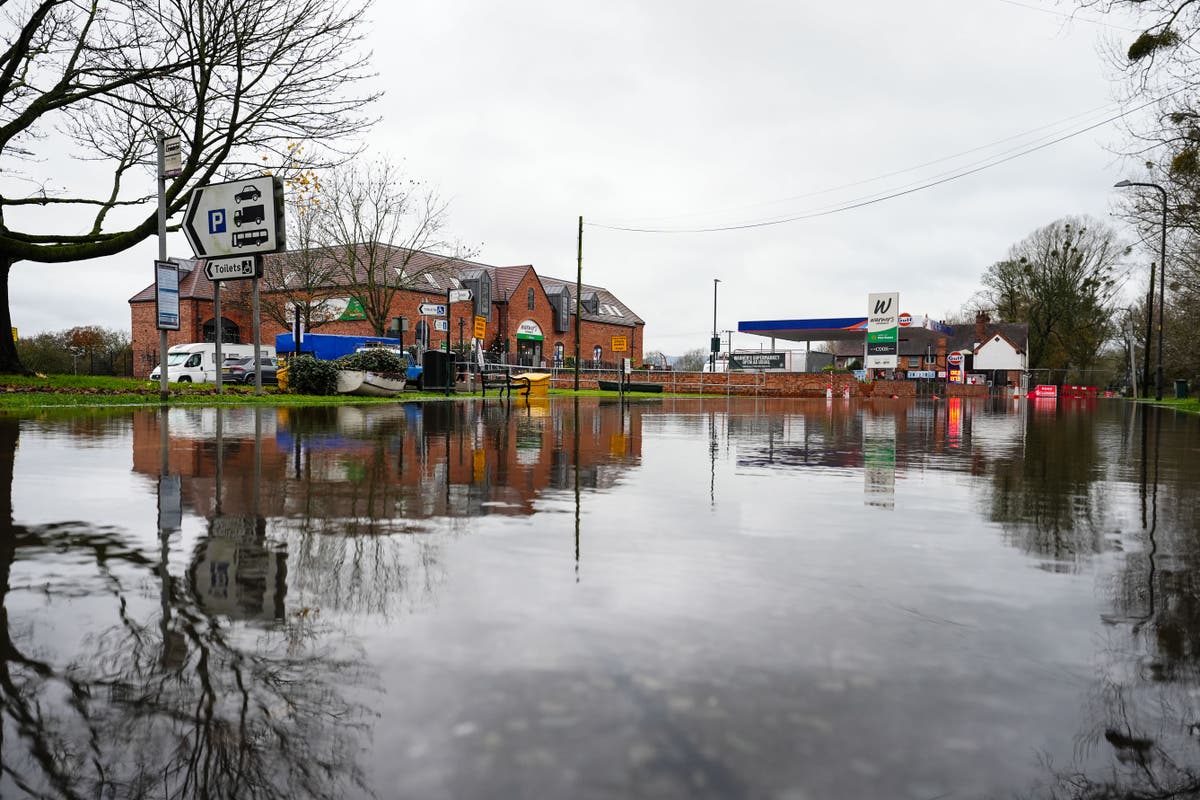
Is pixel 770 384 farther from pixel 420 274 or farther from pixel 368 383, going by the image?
pixel 368 383

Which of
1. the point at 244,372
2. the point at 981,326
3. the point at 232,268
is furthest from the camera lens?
the point at 981,326

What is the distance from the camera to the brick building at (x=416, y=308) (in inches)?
1975

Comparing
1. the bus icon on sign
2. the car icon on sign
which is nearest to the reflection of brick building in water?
the bus icon on sign

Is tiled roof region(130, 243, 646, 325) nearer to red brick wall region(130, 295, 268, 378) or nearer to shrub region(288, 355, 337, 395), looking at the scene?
red brick wall region(130, 295, 268, 378)

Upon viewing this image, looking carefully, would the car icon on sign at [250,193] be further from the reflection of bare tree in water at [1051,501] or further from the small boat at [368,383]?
the reflection of bare tree in water at [1051,501]

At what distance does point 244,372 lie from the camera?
129ft

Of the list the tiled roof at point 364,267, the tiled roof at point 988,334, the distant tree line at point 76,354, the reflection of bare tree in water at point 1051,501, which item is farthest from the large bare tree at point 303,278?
the tiled roof at point 988,334

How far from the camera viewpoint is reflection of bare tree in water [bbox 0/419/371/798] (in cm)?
194

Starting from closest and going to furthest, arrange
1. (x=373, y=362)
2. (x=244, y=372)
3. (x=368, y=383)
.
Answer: (x=368, y=383) → (x=373, y=362) → (x=244, y=372)

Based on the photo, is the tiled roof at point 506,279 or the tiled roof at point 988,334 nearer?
the tiled roof at point 506,279

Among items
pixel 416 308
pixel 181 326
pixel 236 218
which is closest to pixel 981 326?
pixel 416 308

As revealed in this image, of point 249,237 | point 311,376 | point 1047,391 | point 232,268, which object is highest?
point 249,237

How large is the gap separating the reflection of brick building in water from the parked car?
25881 mm

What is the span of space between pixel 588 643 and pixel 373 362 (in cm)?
2380
